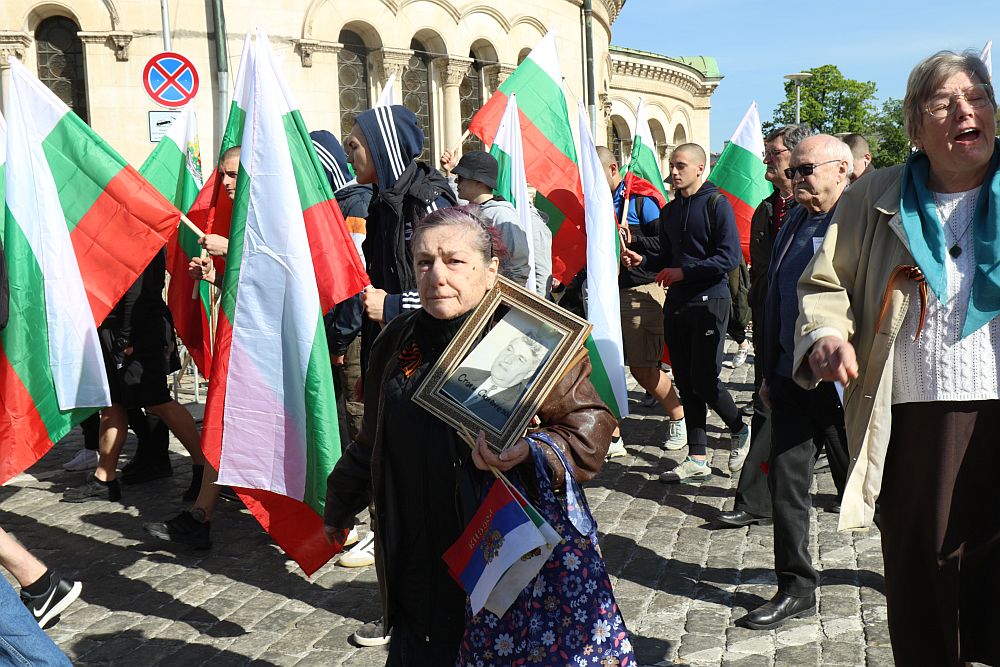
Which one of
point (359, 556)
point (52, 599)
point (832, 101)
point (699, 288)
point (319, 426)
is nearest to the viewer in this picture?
point (52, 599)

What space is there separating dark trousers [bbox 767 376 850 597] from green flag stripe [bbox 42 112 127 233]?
12.1 feet

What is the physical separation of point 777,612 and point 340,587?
83.5 inches

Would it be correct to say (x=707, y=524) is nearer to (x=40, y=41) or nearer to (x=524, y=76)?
(x=524, y=76)

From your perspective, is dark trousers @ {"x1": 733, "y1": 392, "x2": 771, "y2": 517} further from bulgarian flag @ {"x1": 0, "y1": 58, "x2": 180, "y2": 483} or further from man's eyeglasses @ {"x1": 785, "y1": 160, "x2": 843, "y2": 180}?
bulgarian flag @ {"x1": 0, "y1": 58, "x2": 180, "y2": 483}

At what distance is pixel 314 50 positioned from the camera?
68.2ft

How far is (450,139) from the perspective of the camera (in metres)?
23.6

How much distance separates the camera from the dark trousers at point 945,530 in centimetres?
300

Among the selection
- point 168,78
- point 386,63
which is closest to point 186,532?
point 168,78

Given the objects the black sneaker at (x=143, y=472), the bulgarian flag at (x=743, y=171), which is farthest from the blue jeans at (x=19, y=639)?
the bulgarian flag at (x=743, y=171)

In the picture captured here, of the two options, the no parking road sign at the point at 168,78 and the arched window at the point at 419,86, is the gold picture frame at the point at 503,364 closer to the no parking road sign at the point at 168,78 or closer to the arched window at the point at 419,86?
the no parking road sign at the point at 168,78

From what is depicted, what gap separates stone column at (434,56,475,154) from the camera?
76.4 ft

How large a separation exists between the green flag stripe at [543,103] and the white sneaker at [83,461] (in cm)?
417

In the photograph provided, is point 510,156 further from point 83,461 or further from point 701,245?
point 83,461

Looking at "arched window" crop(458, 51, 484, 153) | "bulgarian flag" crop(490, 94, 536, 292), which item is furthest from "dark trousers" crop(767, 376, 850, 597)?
"arched window" crop(458, 51, 484, 153)
